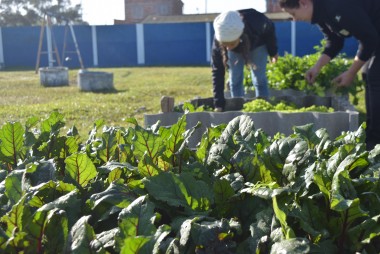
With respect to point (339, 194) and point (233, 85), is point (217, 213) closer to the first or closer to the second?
point (339, 194)

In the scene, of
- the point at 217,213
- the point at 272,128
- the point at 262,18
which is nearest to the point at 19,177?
the point at 217,213

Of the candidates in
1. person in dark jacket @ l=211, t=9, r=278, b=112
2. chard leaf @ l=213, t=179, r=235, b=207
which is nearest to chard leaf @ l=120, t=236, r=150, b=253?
chard leaf @ l=213, t=179, r=235, b=207

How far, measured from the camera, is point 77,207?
1187 mm

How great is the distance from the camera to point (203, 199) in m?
1.25

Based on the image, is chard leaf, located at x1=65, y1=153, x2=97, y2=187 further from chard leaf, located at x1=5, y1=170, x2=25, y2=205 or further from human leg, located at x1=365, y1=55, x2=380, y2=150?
human leg, located at x1=365, y1=55, x2=380, y2=150

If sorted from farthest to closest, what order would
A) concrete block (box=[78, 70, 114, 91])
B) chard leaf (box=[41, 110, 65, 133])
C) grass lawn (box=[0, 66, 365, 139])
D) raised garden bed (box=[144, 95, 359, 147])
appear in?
1. concrete block (box=[78, 70, 114, 91])
2. grass lawn (box=[0, 66, 365, 139])
3. raised garden bed (box=[144, 95, 359, 147])
4. chard leaf (box=[41, 110, 65, 133])

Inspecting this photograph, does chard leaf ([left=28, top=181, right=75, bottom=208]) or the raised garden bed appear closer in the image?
chard leaf ([left=28, top=181, right=75, bottom=208])

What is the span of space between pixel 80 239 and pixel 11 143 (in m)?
0.73

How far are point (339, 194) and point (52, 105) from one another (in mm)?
9133

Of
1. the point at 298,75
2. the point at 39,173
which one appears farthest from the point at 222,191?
the point at 298,75

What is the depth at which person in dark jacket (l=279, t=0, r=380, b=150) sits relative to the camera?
3.79m

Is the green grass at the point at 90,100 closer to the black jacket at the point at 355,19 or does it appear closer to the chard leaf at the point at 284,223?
the black jacket at the point at 355,19

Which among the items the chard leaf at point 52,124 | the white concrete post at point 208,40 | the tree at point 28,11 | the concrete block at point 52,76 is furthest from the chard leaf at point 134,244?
the tree at point 28,11

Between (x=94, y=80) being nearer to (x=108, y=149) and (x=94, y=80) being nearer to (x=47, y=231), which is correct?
(x=108, y=149)
